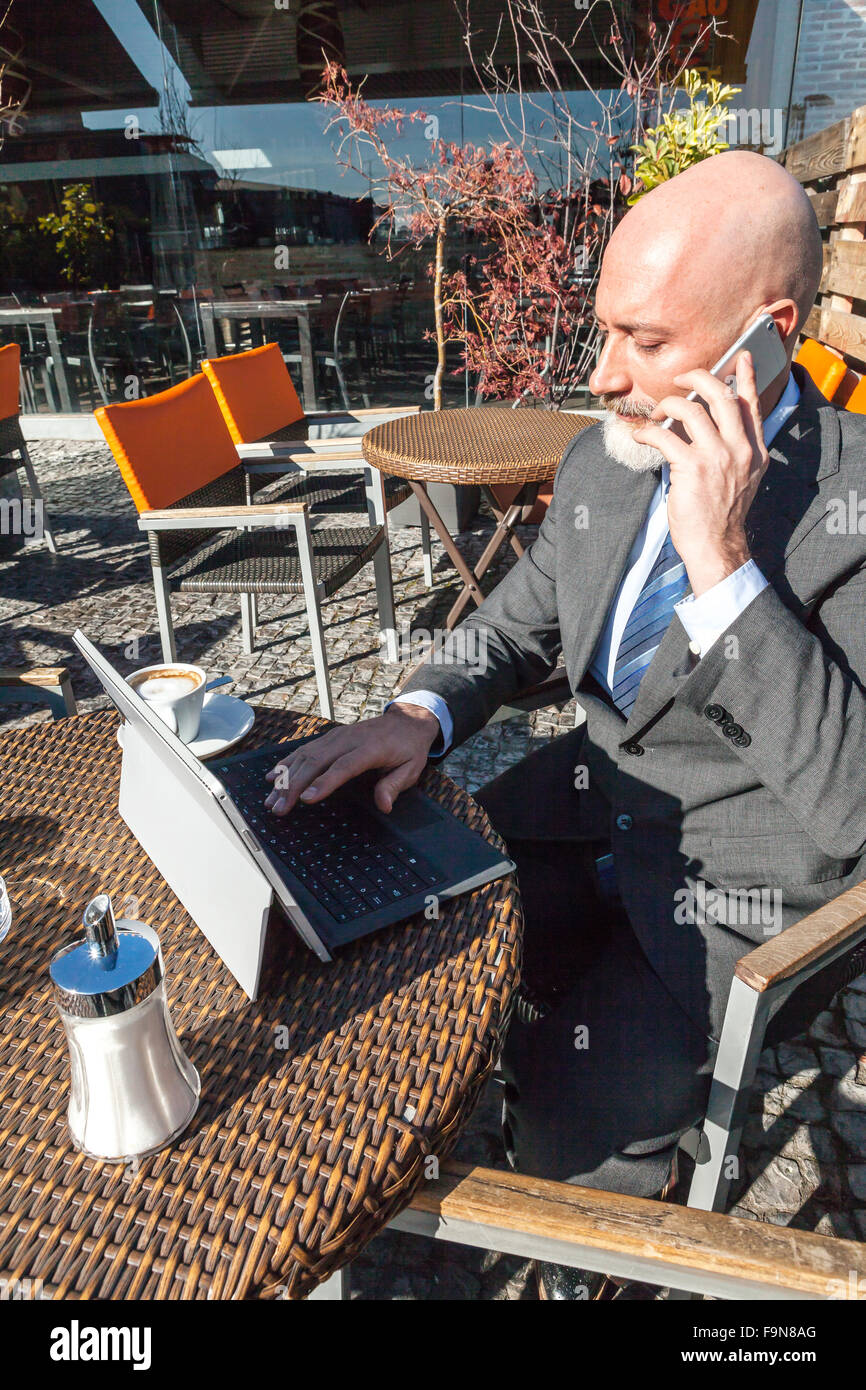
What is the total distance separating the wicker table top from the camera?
768mm

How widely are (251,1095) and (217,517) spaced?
262 centimetres

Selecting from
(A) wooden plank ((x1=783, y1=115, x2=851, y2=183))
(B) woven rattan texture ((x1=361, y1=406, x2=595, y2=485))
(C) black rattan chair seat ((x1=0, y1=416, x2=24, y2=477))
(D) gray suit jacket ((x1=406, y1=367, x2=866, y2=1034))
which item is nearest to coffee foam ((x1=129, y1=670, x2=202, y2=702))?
(D) gray suit jacket ((x1=406, y1=367, x2=866, y2=1034))

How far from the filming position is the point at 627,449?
159cm

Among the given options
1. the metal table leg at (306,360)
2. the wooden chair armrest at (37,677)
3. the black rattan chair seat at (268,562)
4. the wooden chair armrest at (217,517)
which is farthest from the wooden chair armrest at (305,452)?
the metal table leg at (306,360)

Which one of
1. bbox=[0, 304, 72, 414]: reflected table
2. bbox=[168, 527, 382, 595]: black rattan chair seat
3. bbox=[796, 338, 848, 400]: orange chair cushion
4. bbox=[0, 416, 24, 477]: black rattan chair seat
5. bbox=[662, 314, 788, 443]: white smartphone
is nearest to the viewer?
bbox=[662, 314, 788, 443]: white smartphone

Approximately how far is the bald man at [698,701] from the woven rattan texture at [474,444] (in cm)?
140

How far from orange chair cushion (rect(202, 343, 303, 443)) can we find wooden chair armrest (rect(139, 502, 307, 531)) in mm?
1067

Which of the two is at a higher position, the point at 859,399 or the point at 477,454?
the point at 859,399

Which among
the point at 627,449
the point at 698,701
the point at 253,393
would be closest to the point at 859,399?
the point at 627,449

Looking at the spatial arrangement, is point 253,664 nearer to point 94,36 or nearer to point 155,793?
point 155,793

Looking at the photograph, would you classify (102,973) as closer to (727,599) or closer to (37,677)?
(727,599)

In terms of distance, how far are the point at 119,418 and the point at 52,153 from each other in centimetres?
806

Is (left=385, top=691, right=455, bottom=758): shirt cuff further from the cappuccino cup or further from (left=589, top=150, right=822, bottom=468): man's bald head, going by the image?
(left=589, top=150, right=822, bottom=468): man's bald head
